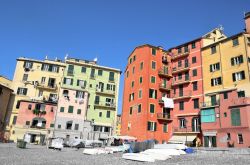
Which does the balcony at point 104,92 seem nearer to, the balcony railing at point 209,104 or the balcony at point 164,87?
the balcony at point 164,87

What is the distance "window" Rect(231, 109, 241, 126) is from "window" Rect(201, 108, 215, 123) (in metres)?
3.82

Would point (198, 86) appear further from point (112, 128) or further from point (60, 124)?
point (60, 124)

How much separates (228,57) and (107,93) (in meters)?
30.3

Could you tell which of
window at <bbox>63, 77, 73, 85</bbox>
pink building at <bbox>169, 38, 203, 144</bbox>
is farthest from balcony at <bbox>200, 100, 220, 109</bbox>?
window at <bbox>63, 77, 73, 85</bbox>

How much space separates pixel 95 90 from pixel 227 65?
3225cm

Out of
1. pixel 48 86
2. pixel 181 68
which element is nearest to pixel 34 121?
pixel 48 86

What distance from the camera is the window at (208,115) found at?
41.8 m

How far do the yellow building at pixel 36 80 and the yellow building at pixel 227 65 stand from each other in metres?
35.8

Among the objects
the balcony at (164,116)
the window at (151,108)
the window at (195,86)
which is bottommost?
the balcony at (164,116)

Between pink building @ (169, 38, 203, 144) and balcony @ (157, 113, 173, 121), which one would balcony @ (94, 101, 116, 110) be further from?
pink building @ (169, 38, 203, 144)

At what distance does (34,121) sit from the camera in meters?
53.6

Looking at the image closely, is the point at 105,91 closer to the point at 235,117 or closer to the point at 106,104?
the point at 106,104

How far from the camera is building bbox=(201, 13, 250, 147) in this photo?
37.8m

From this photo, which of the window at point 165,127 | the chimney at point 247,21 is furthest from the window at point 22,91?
the chimney at point 247,21
